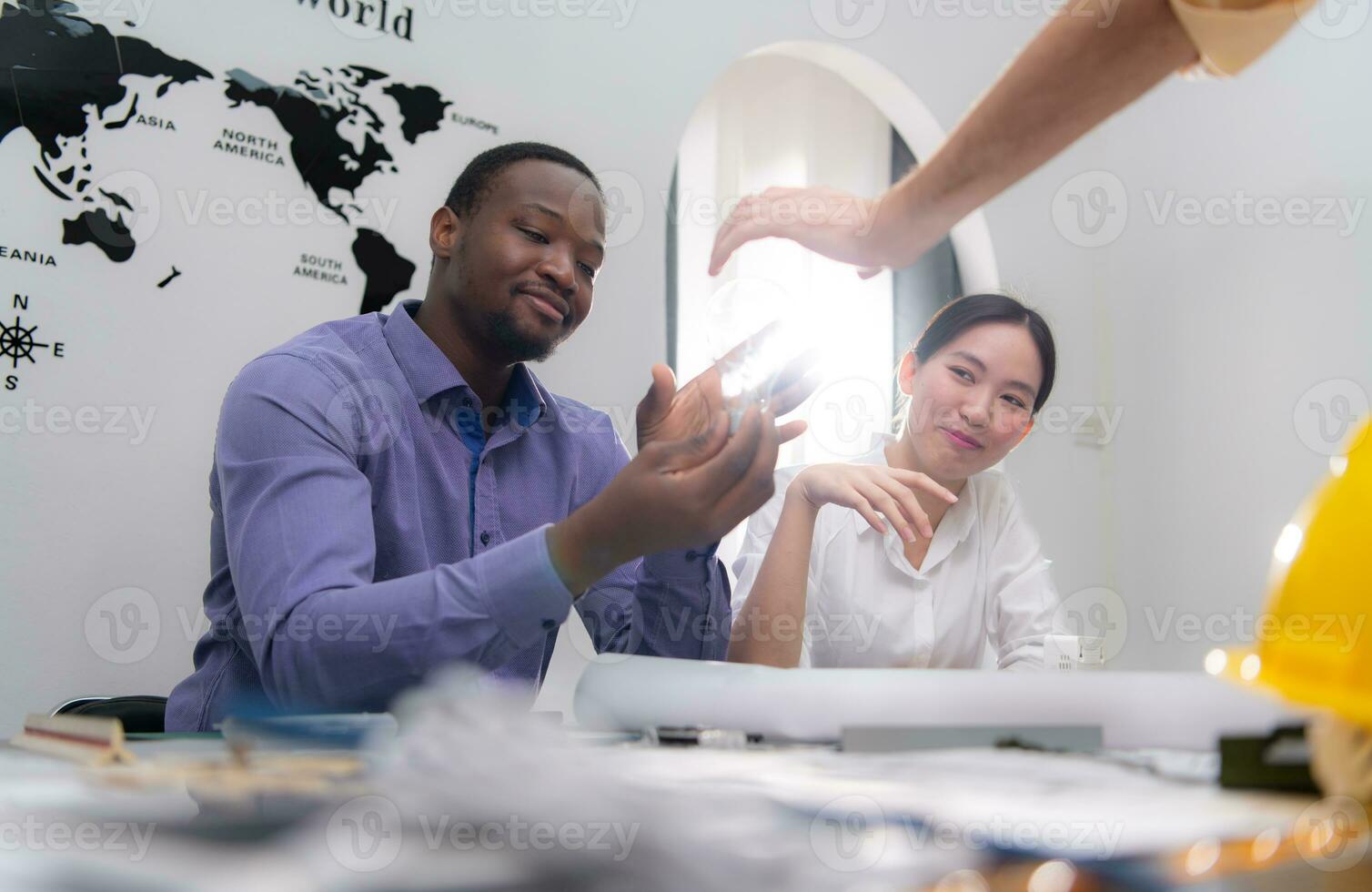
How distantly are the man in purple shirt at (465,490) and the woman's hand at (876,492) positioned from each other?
0.61 ft

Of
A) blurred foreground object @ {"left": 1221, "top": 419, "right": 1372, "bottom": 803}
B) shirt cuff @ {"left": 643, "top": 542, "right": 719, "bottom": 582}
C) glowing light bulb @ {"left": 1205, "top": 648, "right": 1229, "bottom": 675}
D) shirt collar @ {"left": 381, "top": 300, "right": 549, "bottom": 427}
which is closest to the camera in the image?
blurred foreground object @ {"left": 1221, "top": 419, "right": 1372, "bottom": 803}

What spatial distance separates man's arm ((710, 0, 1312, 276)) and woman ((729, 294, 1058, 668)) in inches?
22.1

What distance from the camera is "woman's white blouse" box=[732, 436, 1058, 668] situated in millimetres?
1443

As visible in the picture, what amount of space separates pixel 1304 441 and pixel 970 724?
204cm

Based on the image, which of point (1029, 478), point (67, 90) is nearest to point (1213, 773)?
point (67, 90)
